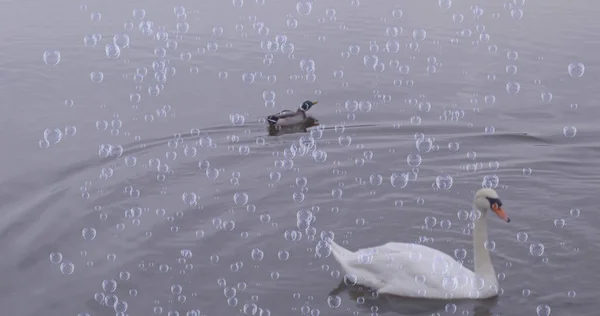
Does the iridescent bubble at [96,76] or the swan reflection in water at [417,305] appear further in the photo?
the iridescent bubble at [96,76]

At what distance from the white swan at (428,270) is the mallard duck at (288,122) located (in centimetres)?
627

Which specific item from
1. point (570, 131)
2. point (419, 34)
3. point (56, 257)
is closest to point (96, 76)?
point (419, 34)

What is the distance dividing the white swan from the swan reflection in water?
0.06 meters

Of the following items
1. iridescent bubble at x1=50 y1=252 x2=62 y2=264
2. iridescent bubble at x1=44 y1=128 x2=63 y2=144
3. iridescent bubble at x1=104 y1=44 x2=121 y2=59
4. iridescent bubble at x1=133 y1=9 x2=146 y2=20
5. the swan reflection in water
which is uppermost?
iridescent bubble at x1=133 y1=9 x2=146 y2=20

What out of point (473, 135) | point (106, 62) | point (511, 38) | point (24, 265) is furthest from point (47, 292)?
point (511, 38)

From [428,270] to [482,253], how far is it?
70 cm

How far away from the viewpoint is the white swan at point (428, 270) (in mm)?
10172

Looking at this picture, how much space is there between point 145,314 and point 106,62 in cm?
1121

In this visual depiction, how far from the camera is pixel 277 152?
50.6 feet

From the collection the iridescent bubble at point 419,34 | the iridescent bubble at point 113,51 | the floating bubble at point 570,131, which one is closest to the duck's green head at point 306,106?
the floating bubble at point 570,131

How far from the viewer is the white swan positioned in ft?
33.4

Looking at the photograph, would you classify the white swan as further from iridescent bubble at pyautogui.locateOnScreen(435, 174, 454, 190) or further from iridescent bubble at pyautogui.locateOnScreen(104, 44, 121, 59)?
iridescent bubble at pyautogui.locateOnScreen(104, 44, 121, 59)

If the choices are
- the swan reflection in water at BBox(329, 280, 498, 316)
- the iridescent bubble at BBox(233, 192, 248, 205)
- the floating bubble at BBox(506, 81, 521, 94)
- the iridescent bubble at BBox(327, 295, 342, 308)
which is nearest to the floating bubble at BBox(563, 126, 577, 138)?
the floating bubble at BBox(506, 81, 521, 94)

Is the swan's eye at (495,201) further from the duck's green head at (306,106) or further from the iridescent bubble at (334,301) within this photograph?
the duck's green head at (306,106)
